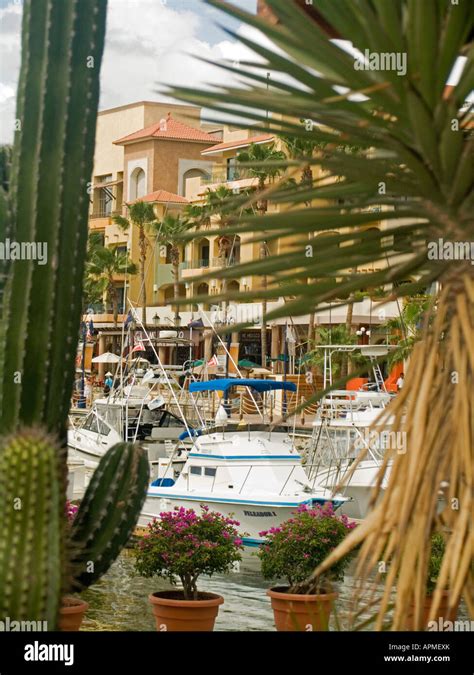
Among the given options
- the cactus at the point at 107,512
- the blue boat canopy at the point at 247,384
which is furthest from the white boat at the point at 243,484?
the cactus at the point at 107,512

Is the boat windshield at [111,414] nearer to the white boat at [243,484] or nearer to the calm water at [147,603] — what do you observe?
the white boat at [243,484]

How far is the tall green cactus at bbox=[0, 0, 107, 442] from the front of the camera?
500cm

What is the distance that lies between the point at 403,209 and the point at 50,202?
2457 mm

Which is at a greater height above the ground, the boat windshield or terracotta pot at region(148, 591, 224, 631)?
the boat windshield

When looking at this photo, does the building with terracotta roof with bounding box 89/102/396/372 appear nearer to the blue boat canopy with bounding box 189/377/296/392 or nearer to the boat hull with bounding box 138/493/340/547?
the blue boat canopy with bounding box 189/377/296/392

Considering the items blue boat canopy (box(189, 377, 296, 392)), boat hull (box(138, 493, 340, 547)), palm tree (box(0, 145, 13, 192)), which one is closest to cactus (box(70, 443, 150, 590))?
palm tree (box(0, 145, 13, 192))

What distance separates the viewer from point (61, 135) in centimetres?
515

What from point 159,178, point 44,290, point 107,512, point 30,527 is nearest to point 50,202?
point 44,290

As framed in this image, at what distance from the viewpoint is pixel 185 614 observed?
29.7 ft

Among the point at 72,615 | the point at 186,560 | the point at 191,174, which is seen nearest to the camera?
the point at 72,615

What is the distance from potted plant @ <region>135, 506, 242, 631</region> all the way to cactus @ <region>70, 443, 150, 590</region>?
331 centimetres

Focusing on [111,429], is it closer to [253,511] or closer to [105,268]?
[253,511]

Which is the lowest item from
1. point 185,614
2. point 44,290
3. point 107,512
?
point 185,614
